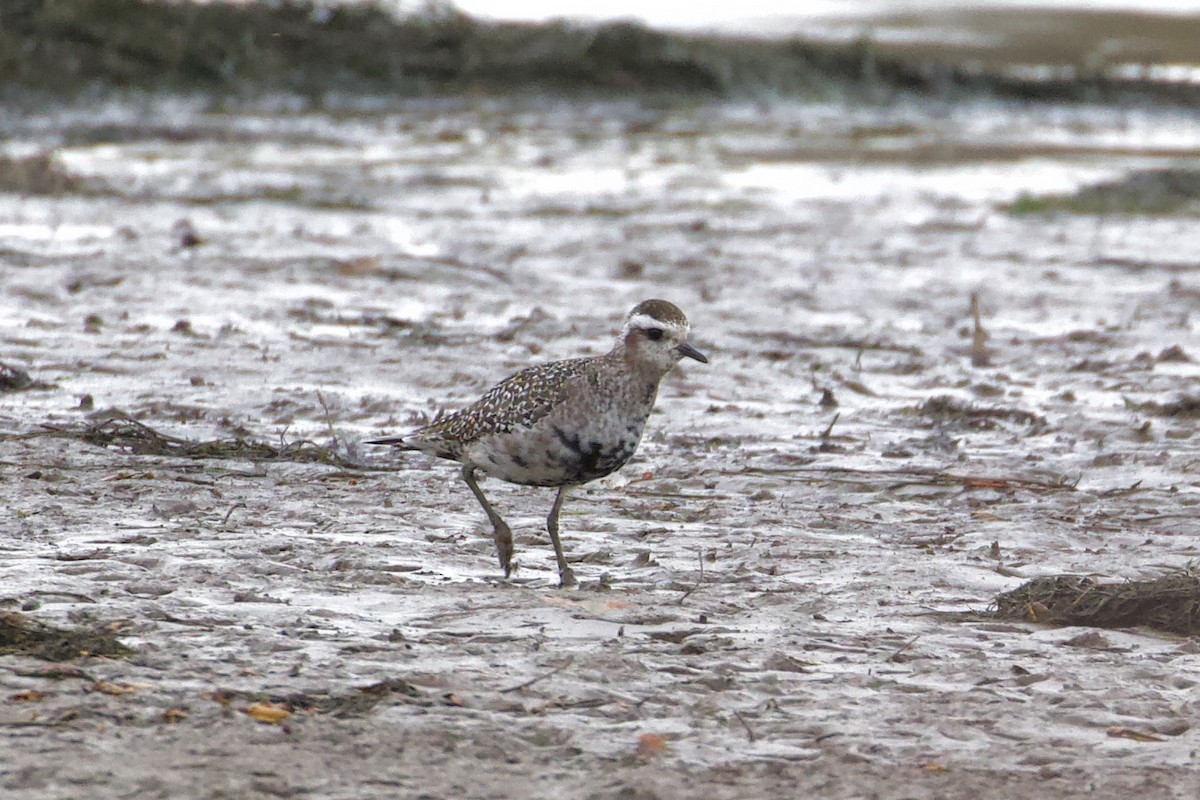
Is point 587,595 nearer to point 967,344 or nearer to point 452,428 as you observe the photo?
point 452,428

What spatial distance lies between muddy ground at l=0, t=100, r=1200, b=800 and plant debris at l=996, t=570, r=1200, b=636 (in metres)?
0.12

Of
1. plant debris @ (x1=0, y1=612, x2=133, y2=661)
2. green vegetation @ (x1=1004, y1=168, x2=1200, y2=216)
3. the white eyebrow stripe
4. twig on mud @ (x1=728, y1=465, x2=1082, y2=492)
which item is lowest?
twig on mud @ (x1=728, y1=465, x2=1082, y2=492)

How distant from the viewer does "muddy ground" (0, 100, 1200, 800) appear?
511 cm

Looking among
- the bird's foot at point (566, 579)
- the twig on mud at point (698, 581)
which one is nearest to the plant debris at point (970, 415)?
the twig on mud at point (698, 581)

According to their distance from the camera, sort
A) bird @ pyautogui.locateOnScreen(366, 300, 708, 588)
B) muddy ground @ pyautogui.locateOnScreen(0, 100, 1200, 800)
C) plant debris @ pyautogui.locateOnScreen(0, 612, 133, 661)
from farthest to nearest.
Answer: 1. bird @ pyautogui.locateOnScreen(366, 300, 708, 588)
2. plant debris @ pyautogui.locateOnScreen(0, 612, 133, 661)
3. muddy ground @ pyautogui.locateOnScreen(0, 100, 1200, 800)

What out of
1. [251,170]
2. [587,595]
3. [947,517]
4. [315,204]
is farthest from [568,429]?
[251,170]

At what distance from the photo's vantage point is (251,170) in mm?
19438

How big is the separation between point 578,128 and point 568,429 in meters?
17.6

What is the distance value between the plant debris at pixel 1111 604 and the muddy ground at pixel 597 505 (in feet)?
0.39

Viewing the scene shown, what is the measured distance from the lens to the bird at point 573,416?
683cm

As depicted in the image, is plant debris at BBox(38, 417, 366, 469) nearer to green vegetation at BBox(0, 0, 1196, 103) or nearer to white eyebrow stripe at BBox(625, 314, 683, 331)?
white eyebrow stripe at BBox(625, 314, 683, 331)

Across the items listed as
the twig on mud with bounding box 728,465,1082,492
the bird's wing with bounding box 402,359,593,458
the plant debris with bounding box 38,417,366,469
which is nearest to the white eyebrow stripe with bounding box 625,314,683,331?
the bird's wing with bounding box 402,359,593,458

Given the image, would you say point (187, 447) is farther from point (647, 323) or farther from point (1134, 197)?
point (1134, 197)

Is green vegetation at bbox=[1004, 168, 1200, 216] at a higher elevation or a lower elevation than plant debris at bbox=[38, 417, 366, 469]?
higher
